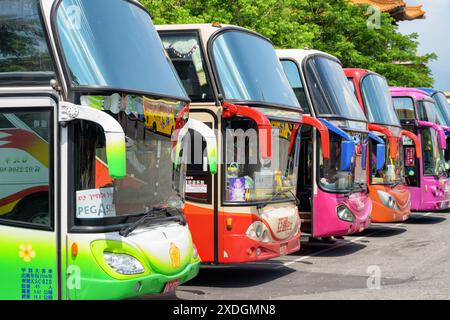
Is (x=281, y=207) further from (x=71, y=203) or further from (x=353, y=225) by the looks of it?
(x=71, y=203)

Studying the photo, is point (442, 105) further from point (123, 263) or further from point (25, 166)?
point (25, 166)

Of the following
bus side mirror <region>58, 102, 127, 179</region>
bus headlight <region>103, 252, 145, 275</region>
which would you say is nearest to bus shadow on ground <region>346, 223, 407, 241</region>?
bus headlight <region>103, 252, 145, 275</region>

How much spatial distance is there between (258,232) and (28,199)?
4.06 metres

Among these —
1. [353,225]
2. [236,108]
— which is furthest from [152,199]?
[353,225]

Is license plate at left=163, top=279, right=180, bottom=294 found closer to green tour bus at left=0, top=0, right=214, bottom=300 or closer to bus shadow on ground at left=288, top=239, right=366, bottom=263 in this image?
green tour bus at left=0, top=0, right=214, bottom=300

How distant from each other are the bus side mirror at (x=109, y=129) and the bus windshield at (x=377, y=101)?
11.2 meters

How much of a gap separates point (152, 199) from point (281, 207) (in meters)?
3.58

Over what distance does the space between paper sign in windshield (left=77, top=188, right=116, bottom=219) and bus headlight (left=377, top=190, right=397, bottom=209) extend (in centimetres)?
1064

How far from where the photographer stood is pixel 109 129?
711 centimetres

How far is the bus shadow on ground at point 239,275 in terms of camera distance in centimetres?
1135

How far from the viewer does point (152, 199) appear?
26.8 ft

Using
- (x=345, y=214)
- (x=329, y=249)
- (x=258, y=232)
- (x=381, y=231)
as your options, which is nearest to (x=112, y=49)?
(x=258, y=232)

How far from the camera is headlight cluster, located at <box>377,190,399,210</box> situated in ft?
56.3

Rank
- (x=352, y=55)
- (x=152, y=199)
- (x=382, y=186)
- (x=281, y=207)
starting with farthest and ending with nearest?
(x=352, y=55) → (x=382, y=186) → (x=281, y=207) → (x=152, y=199)
